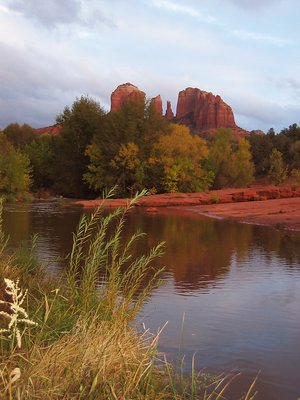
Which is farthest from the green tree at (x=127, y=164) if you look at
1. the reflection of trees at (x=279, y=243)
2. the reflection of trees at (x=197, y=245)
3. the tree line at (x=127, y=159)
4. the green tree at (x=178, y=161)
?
the reflection of trees at (x=279, y=243)

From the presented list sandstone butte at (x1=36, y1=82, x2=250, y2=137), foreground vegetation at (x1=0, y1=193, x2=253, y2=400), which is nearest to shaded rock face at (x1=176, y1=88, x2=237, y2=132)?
sandstone butte at (x1=36, y1=82, x2=250, y2=137)

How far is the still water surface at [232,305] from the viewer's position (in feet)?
21.7

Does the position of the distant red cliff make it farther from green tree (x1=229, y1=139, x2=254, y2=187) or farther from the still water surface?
the still water surface

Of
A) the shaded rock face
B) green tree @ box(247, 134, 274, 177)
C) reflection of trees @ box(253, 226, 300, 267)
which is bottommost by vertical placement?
reflection of trees @ box(253, 226, 300, 267)

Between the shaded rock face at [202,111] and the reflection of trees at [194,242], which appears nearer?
the reflection of trees at [194,242]

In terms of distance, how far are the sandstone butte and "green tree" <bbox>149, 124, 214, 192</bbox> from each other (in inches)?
3767

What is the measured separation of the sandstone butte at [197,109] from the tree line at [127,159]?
292ft

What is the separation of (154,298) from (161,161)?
42.2 meters

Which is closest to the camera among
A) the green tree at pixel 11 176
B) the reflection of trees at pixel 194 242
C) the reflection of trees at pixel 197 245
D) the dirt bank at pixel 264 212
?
the reflection of trees at pixel 197 245

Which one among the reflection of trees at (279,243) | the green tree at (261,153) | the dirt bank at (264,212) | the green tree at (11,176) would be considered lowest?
the reflection of trees at (279,243)

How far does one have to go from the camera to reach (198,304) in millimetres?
9773

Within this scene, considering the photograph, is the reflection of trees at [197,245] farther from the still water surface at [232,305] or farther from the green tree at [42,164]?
the green tree at [42,164]

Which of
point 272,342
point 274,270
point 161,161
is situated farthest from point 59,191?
point 272,342

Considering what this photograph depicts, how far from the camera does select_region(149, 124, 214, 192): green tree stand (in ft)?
169
